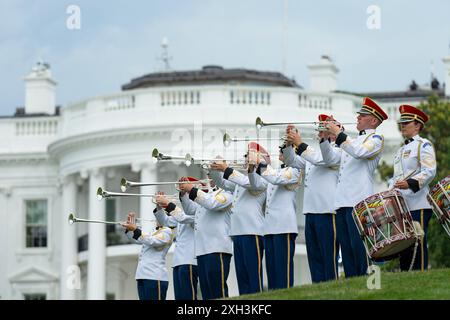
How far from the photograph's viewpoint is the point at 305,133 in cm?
5094

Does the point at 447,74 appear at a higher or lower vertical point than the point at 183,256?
higher

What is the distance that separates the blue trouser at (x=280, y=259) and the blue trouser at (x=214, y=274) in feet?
2.73

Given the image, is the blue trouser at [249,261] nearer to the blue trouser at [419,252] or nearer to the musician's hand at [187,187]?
the musician's hand at [187,187]

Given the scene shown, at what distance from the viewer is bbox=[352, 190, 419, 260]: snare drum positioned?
22109 millimetres

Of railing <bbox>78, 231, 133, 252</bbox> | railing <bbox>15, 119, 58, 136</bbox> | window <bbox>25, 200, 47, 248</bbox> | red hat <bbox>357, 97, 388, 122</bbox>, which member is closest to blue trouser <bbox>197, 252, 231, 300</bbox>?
red hat <bbox>357, 97, 388, 122</bbox>

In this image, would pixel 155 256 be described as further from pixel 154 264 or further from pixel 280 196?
pixel 280 196

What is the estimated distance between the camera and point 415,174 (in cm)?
2280

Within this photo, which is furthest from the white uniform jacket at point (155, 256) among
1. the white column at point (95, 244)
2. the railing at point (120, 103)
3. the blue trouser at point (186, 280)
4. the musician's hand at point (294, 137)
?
the white column at point (95, 244)

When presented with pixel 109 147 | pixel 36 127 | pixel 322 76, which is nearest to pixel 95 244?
pixel 109 147

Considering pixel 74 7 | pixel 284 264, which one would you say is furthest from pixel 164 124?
pixel 284 264

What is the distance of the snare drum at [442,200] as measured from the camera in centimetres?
2195

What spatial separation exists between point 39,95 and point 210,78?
5895mm

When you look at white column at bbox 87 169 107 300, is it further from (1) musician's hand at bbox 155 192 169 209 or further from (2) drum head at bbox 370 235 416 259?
(2) drum head at bbox 370 235 416 259

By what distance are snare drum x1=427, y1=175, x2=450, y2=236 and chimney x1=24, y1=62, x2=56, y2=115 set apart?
129ft
